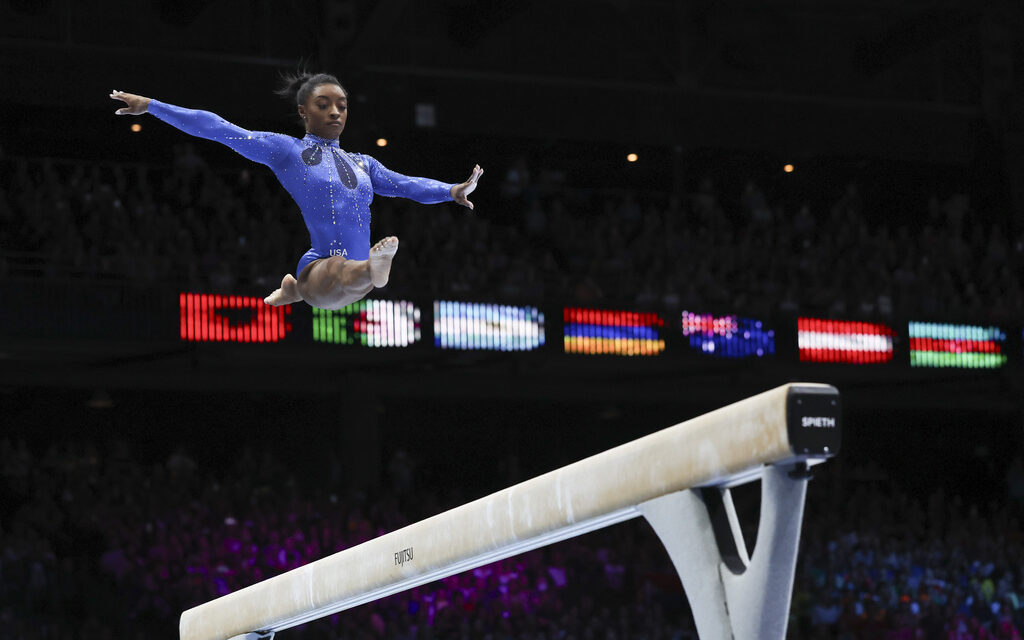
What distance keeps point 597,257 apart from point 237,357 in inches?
203

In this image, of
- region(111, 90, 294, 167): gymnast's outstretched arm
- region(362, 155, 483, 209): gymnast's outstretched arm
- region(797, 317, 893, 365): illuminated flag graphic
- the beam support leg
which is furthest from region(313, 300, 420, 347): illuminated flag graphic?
the beam support leg

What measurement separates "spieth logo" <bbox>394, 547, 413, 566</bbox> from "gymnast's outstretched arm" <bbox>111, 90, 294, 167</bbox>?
1535 millimetres

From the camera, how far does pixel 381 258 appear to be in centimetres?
471

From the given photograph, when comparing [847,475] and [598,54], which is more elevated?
[598,54]

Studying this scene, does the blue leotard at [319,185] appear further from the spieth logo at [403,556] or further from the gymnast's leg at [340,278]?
the spieth logo at [403,556]

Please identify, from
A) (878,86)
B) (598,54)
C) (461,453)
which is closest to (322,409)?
(461,453)

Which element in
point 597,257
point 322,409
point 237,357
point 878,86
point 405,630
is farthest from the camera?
point 878,86

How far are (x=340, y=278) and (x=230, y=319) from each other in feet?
36.1

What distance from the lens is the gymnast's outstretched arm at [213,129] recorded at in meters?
4.98

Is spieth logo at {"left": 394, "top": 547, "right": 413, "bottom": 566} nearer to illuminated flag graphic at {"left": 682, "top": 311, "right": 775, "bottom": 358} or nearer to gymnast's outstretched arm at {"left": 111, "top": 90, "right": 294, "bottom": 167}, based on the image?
gymnast's outstretched arm at {"left": 111, "top": 90, "right": 294, "bottom": 167}

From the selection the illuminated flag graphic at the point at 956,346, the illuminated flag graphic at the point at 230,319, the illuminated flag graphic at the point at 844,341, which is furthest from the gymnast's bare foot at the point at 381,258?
the illuminated flag graphic at the point at 956,346

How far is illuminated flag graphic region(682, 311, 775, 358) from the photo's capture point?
59.0 feet

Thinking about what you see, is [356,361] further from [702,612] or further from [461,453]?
[702,612]

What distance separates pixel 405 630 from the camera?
42.8 ft
